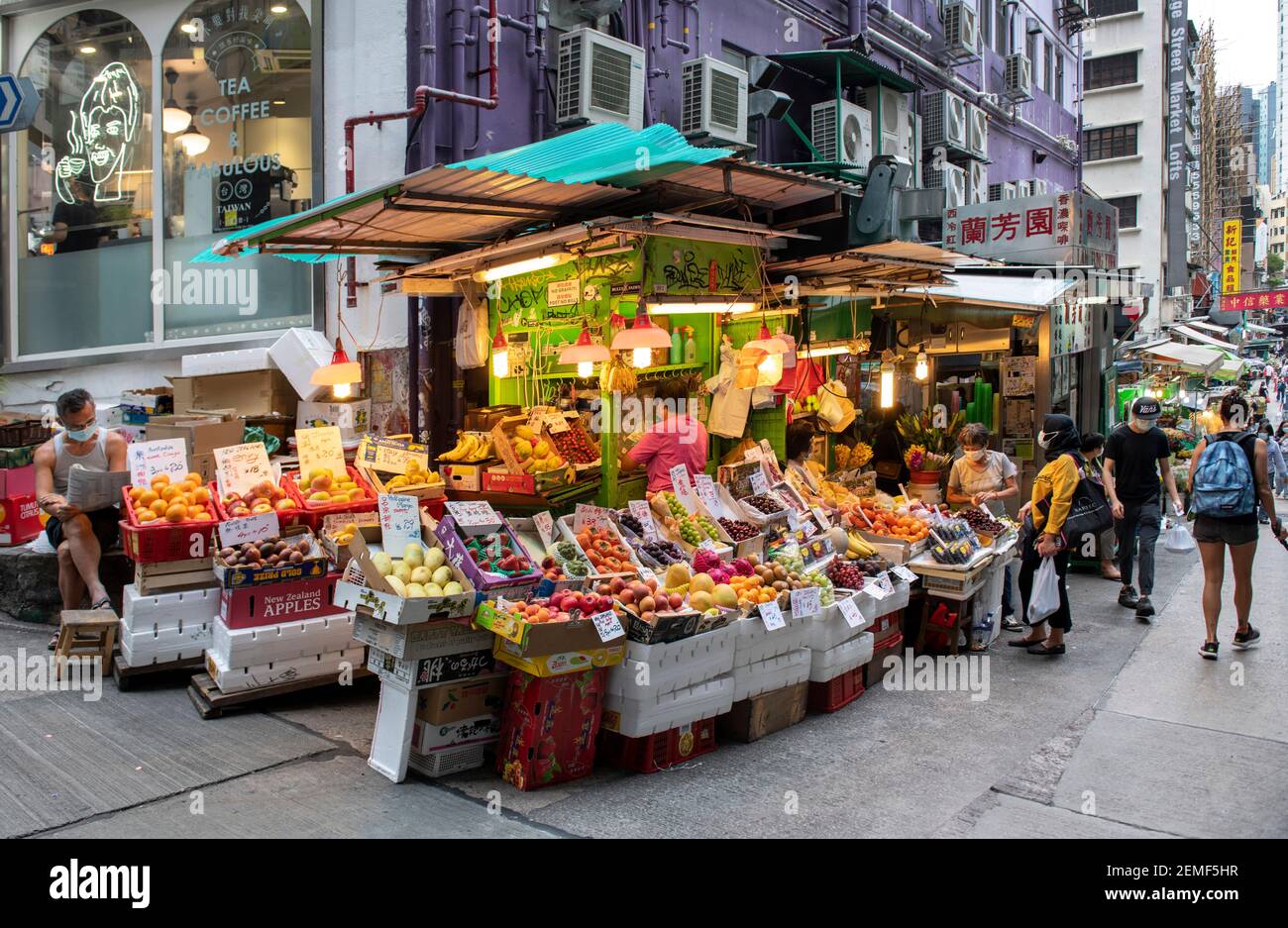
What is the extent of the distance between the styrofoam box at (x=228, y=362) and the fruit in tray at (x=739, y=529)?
5379 mm

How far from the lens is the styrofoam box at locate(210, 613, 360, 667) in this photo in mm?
6078

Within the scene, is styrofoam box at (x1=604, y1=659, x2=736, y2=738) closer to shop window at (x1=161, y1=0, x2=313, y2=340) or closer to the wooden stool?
the wooden stool

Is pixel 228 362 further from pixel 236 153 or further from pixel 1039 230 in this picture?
pixel 1039 230

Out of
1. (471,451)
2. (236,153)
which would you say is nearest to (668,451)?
(471,451)

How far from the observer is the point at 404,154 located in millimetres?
9609

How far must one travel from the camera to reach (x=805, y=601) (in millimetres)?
6059

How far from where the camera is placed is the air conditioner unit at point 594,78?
9906 mm

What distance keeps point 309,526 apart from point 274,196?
5.47 meters

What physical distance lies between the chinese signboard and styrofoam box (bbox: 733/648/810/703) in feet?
152

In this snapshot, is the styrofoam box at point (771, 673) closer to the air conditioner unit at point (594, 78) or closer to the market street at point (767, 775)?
the market street at point (767, 775)

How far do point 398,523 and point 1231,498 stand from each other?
20.1 ft

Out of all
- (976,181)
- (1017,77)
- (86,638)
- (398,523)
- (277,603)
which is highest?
(1017,77)

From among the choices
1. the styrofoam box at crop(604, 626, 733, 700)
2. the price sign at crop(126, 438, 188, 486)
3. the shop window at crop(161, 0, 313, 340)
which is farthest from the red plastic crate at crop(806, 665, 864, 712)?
the shop window at crop(161, 0, 313, 340)

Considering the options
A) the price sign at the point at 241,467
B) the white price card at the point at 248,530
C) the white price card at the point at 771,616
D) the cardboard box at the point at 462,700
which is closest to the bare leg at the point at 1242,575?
the white price card at the point at 771,616
